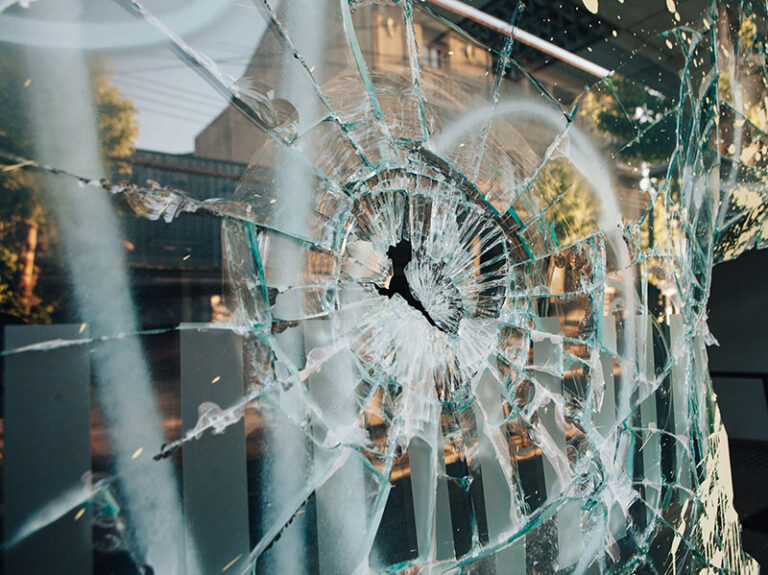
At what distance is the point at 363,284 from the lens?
3.38ft

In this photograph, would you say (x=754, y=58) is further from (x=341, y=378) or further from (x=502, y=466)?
(x=341, y=378)

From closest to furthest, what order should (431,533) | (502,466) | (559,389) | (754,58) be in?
(431,533)
(502,466)
(559,389)
(754,58)

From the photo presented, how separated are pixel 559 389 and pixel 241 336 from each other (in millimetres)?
863

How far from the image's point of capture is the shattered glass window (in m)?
0.66

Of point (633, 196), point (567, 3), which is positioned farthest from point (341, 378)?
point (567, 3)

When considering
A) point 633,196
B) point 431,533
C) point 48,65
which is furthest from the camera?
point 633,196

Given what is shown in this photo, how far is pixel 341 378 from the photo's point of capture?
0.97 meters

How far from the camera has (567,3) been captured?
1439 millimetres

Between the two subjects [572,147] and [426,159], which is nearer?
[426,159]

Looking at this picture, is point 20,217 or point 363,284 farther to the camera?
point 363,284

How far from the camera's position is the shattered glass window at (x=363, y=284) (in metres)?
0.66

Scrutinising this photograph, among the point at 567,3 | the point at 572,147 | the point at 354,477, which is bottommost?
Answer: the point at 354,477

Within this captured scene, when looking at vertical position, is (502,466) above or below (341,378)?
below

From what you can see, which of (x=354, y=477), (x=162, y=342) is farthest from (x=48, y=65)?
(x=354, y=477)
